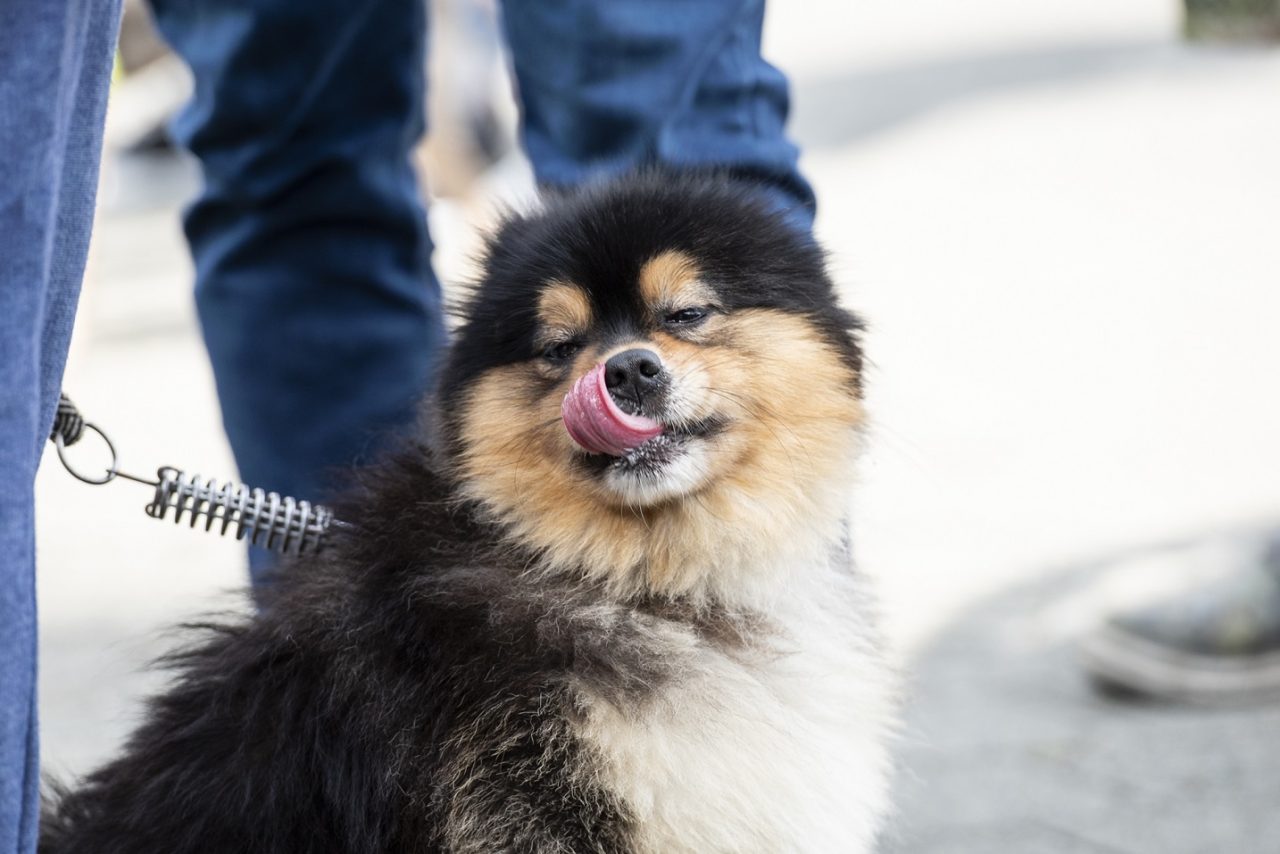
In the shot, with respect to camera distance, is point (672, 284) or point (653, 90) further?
point (653, 90)

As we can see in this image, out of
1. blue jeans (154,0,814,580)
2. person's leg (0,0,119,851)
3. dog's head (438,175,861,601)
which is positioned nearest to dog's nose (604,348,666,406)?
dog's head (438,175,861,601)

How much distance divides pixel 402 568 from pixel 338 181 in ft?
3.64

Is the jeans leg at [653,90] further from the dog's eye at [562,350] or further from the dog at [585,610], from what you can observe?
the dog's eye at [562,350]

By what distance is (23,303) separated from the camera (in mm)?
1465

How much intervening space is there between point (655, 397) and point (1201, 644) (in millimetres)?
1949

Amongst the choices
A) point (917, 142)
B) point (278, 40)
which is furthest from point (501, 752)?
point (917, 142)

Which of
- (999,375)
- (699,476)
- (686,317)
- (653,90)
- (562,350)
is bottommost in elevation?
(699,476)

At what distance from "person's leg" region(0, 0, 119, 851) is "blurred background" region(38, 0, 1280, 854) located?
71cm

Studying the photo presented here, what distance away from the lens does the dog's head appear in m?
2.08

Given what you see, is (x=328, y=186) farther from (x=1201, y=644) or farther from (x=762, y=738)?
(x=1201, y=644)

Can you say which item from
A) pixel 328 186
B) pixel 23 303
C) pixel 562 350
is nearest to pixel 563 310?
pixel 562 350

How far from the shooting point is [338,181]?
286 cm

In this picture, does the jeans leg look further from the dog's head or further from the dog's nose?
the dog's nose

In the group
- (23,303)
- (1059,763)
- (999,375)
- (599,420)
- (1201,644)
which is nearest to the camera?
(23,303)
